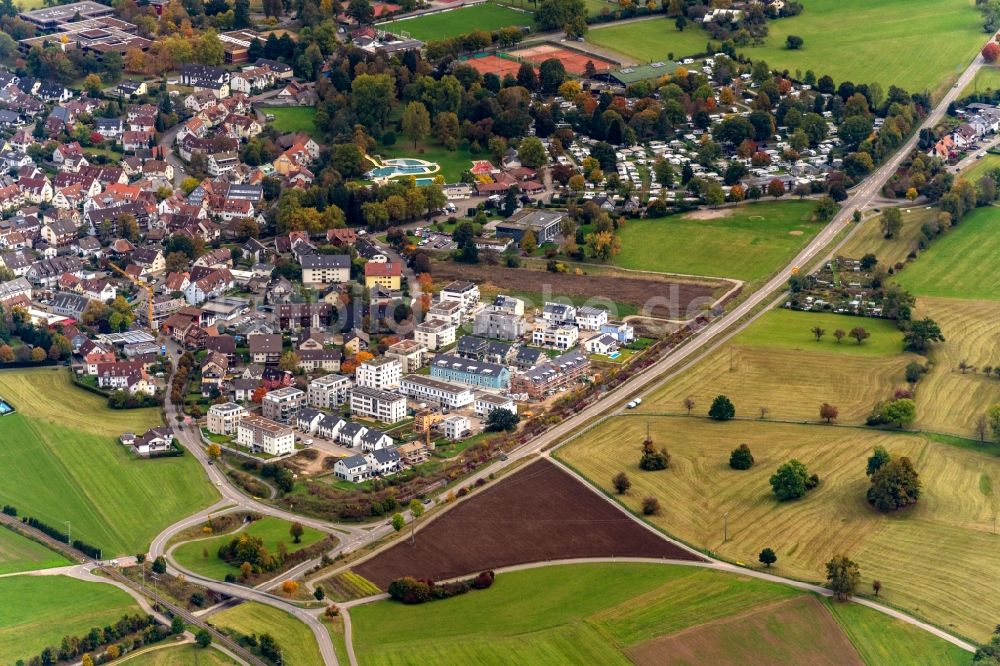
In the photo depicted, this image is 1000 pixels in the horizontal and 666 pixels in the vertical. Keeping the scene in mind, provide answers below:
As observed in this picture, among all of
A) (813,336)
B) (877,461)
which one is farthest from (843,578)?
(813,336)

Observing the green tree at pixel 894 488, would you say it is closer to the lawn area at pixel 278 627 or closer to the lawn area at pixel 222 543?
the lawn area at pixel 222 543

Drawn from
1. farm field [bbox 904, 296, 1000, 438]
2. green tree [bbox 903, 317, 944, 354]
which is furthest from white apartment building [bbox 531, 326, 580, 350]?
farm field [bbox 904, 296, 1000, 438]

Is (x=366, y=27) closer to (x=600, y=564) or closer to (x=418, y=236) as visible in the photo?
(x=418, y=236)

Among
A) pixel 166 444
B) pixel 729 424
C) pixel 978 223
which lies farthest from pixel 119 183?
pixel 978 223

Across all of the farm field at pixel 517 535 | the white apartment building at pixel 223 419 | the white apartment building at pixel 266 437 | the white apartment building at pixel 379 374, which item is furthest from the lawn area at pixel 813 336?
the white apartment building at pixel 223 419

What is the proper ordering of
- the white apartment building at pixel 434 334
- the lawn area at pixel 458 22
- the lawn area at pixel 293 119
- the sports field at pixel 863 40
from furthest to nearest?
the lawn area at pixel 458 22, the sports field at pixel 863 40, the lawn area at pixel 293 119, the white apartment building at pixel 434 334

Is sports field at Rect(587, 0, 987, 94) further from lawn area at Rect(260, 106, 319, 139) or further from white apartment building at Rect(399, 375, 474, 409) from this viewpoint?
white apartment building at Rect(399, 375, 474, 409)
